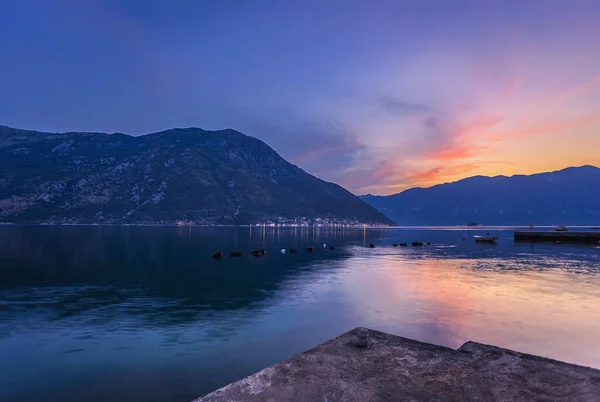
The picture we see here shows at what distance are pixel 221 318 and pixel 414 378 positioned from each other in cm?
1843

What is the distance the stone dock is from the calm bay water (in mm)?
6792

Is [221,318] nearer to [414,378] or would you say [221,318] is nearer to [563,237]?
[414,378]

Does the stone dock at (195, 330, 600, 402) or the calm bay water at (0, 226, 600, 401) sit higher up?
the stone dock at (195, 330, 600, 402)

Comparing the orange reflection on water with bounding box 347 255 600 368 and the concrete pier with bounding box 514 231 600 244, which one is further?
the concrete pier with bounding box 514 231 600 244

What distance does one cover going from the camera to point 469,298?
3266cm

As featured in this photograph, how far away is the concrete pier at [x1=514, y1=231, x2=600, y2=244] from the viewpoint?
370ft

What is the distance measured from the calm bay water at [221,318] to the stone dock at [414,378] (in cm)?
679

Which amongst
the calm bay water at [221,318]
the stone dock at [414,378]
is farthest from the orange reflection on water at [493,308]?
the stone dock at [414,378]

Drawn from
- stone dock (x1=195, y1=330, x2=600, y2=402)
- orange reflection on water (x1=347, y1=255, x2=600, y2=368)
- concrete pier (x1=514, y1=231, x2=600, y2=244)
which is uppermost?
stone dock (x1=195, y1=330, x2=600, y2=402)

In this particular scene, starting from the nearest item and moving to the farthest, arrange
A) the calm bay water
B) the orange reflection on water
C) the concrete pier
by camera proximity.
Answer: the calm bay water
the orange reflection on water
the concrete pier

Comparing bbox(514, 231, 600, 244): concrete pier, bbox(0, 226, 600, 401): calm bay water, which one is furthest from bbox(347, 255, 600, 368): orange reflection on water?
bbox(514, 231, 600, 244): concrete pier

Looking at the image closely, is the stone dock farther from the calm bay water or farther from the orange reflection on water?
the orange reflection on water

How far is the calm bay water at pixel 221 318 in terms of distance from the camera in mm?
15164

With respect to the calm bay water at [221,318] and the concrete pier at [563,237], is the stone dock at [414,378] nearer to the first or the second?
the calm bay water at [221,318]
